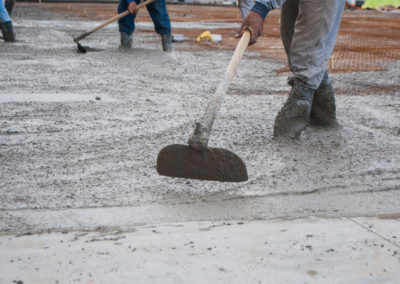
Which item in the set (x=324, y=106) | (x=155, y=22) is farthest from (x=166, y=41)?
(x=324, y=106)

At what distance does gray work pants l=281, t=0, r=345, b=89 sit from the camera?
3148 mm

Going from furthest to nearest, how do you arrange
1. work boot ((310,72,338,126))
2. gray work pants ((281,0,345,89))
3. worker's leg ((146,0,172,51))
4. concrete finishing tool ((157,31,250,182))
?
worker's leg ((146,0,172,51))
work boot ((310,72,338,126))
gray work pants ((281,0,345,89))
concrete finishing tool ((157,31,250,182))

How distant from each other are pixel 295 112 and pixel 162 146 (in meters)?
0.85

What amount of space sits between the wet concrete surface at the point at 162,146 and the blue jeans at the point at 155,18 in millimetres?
1491

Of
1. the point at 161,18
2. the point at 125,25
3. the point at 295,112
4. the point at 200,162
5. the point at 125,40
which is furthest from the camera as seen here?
the point at 125,40

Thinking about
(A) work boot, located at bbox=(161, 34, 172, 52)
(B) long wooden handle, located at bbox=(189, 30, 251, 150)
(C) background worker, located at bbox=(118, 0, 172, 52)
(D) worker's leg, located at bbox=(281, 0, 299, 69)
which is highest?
(D) worker's leg, located at bbox=(281, 0, 299, 69)

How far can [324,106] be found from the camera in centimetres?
364

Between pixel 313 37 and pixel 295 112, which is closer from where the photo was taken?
pixel 313 37

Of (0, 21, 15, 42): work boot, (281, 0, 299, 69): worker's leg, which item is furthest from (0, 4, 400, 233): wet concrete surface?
(0, 21, 15, 42): work boot

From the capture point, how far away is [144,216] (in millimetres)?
2305

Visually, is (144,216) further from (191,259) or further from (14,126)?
(14,126)

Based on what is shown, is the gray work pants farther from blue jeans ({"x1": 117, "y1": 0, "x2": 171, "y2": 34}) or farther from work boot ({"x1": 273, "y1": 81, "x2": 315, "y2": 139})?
blue jeans ({"x1": 117, "y1": 0, "x2": 171, "y2": 34})

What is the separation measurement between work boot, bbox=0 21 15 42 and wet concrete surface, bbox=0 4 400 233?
2187 mm

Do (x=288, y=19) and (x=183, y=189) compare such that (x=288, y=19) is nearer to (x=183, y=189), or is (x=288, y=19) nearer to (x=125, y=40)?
(x=183, y=189)
